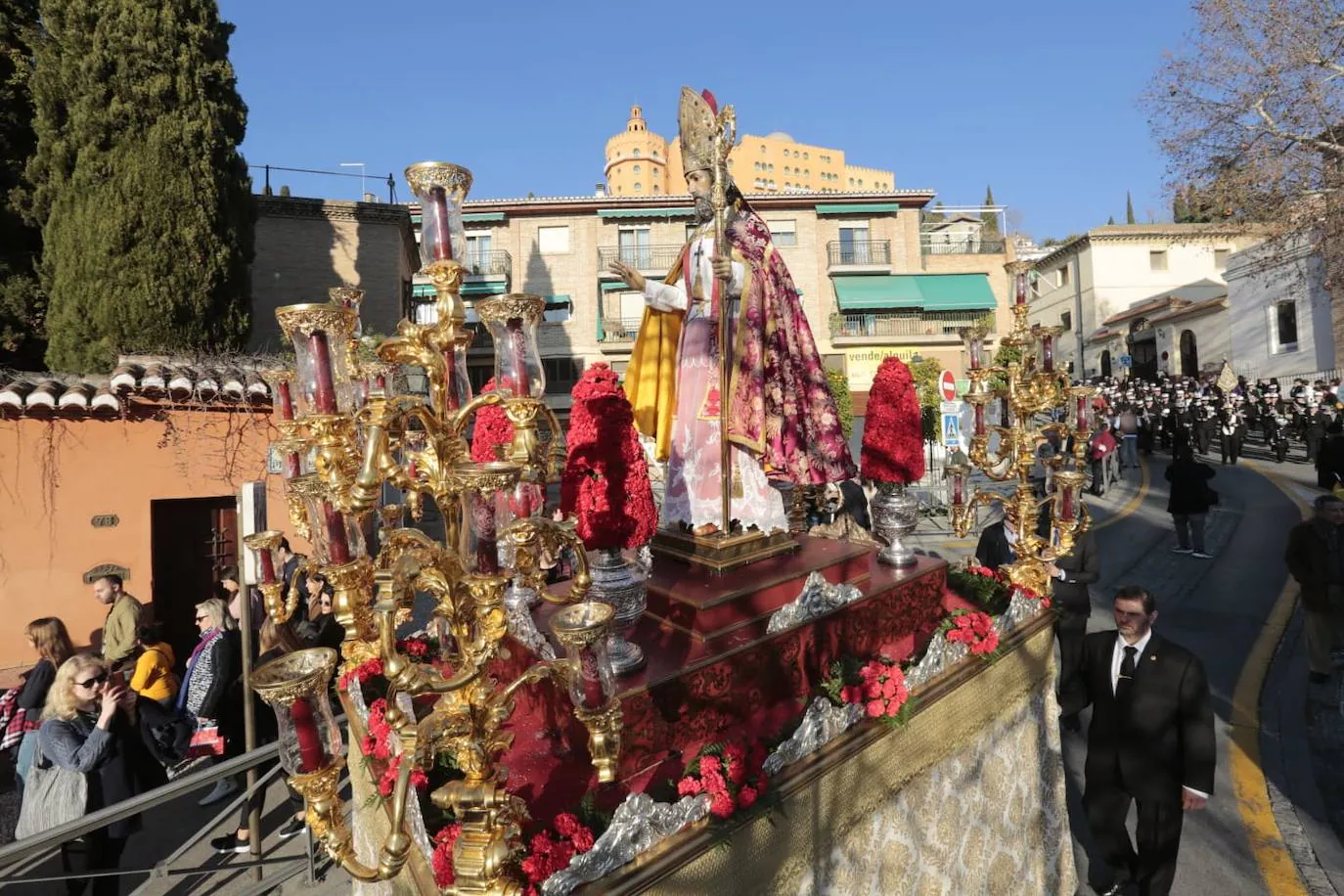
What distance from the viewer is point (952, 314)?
33.3 m

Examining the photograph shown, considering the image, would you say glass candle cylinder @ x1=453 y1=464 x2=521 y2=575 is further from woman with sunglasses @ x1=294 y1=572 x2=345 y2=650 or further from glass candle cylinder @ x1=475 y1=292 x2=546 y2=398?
woman with sunglasses @ x1=294 y1=572 x2=345 y2=650

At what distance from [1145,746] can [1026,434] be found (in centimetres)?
224

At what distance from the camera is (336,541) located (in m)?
1.76

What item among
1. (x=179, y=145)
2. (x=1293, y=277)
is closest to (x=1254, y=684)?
(x=179, y=145)

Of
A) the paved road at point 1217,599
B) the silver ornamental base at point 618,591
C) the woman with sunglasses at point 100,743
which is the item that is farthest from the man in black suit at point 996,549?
the woman with sunglasses at point 100,743

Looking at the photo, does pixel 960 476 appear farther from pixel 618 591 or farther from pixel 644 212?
pixel 644 212

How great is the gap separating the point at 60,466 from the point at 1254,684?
1324 cm

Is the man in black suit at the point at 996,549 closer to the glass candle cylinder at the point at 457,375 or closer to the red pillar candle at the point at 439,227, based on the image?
the glass candle cylinder at the point at 457,375

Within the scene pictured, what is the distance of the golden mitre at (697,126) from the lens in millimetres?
4270

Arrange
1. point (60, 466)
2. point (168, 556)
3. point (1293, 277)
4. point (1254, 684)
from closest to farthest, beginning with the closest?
point (1254, 684) < point (60, 466) < point (168, 556) < point (1293, 277)

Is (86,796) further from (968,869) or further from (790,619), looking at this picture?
(968,869)

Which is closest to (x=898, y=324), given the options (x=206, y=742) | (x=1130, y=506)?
(x=1130, y=506)

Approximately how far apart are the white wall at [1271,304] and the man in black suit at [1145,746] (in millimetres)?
27108

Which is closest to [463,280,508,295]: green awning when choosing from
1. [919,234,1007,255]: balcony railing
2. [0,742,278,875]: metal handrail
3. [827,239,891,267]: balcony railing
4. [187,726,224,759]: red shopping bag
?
[827,239,891,267]: balcony railing
